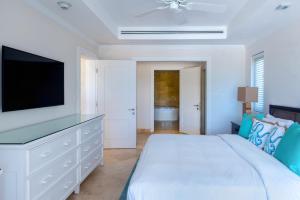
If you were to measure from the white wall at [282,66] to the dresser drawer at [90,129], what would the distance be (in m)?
2.84

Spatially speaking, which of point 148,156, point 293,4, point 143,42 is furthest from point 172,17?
point 148,156

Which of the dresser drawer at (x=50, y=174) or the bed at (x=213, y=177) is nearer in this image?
the bed at (x=213, y=177)

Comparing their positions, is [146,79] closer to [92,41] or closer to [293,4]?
[92,41]

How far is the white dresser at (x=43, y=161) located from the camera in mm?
1836

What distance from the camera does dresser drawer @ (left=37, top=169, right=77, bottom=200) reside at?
222cm

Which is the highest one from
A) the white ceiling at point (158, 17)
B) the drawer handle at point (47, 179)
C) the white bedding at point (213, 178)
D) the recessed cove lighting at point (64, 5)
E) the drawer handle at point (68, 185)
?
the white ceiling at point (158, 17)

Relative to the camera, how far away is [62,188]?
8.18 feet

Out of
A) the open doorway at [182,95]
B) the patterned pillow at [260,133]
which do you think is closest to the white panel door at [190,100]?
the open doorway at [182,95]

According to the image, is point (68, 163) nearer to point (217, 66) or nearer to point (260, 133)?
point (260, 133)

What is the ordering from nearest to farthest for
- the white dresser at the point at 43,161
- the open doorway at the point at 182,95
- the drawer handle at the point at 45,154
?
the white dresser at the point at 43,161 < the drawer handle at the point at 45,154 < the open doorway at the point at 182,95

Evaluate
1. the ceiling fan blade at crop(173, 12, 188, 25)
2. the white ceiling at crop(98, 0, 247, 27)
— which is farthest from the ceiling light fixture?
the ceiling fan blade at crop(173, 12, 188, 25)

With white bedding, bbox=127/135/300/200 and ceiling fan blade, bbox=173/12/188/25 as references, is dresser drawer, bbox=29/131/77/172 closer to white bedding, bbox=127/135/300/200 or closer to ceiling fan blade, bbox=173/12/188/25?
white bedding, bbox=127/135/300/200

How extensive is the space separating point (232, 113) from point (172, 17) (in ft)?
8.68

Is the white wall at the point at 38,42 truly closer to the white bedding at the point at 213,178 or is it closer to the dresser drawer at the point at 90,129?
the dresser drawer at the point at 90,129
